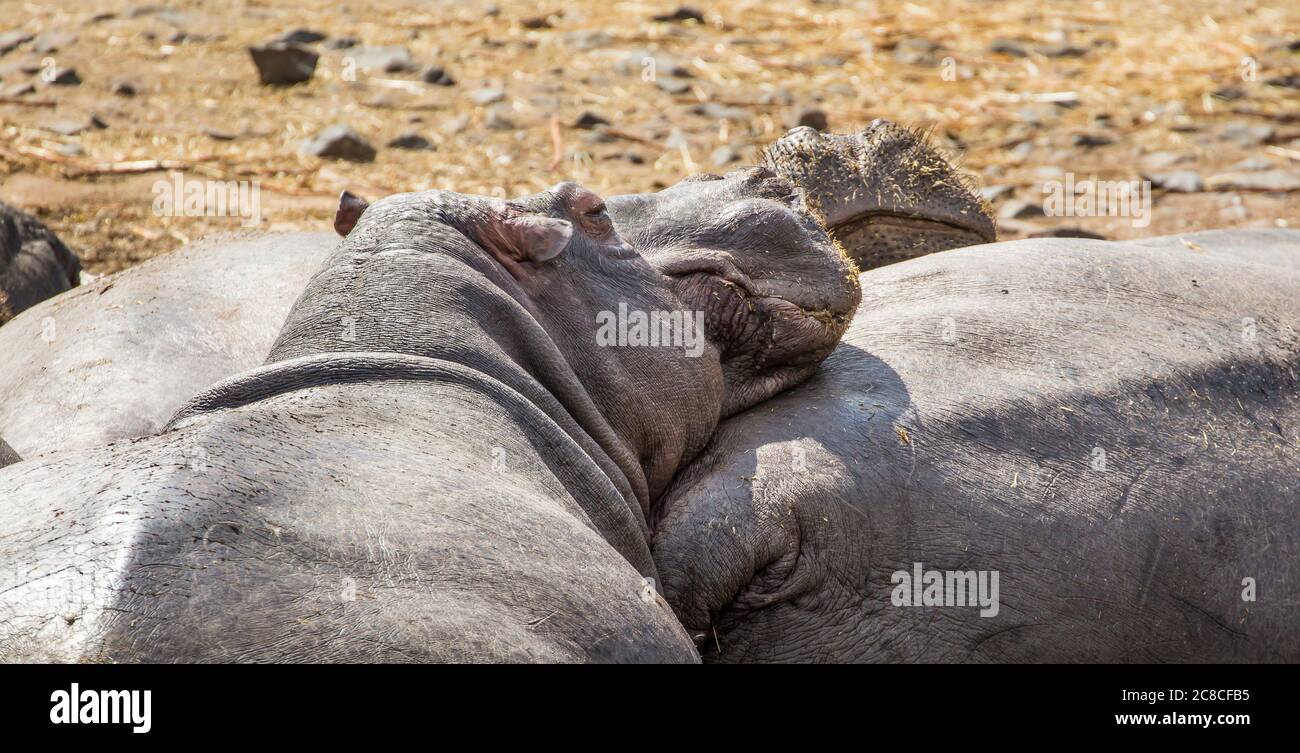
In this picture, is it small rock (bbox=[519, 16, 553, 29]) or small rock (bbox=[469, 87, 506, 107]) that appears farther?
small rock (bbox=[519, 16, 553, 29])

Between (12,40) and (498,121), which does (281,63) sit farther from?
(12,40)

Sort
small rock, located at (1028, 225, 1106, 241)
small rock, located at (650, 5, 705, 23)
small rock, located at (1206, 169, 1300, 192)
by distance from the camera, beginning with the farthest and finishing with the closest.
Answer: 1. small rock, located at (650, 5, 705, 23)
2. small rock, located at (1206, 169, 1300, 192)
3. small rock, located at (1028, 225, 1106, 241)

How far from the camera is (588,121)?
7184 mm

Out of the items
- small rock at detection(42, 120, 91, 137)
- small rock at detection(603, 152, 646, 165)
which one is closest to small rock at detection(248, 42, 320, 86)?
small rock at detection(42, 120, 91, 137)

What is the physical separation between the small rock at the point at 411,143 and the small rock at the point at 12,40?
2.70m

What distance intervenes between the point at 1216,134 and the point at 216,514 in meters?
6.44

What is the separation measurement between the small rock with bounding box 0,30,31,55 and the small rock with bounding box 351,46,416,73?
1.79 meters

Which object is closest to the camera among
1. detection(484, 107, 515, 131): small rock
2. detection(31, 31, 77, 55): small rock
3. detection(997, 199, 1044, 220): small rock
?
detection(997, 199, 1044, 220): small rock

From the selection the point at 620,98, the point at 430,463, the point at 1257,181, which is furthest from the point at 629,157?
the point at 430,463

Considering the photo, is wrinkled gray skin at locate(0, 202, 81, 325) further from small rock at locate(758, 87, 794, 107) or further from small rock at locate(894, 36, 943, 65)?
small rock at locate(894, 36, 943, 65)

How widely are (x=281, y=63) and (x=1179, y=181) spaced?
4207 mm

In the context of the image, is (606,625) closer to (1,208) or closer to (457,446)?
(457,446)

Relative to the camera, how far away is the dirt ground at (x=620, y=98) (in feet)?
21.0

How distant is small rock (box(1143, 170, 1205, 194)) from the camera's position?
659 cm
